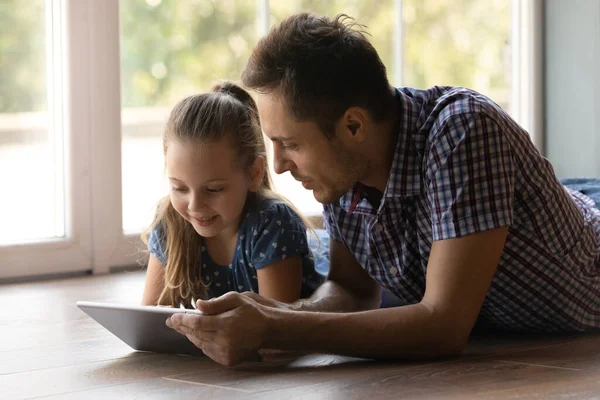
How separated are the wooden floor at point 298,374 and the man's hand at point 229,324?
55mm

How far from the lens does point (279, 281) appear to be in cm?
191

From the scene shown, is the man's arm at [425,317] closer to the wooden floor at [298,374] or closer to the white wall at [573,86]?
the wooden floor at [298,374]

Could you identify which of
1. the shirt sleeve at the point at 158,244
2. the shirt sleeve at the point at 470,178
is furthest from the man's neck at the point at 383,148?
the shirt sleeve at the point at 158,244

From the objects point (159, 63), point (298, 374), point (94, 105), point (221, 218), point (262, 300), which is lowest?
point (298, 374)

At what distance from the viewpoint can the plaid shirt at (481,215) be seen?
5.08ft

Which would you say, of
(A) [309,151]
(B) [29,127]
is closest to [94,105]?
(B) [29,127]

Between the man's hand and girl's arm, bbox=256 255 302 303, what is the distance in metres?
0.37

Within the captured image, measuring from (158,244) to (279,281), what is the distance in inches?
11.7

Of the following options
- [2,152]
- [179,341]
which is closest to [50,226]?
[2,152]

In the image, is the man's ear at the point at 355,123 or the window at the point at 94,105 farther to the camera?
the window at the point at 94,105

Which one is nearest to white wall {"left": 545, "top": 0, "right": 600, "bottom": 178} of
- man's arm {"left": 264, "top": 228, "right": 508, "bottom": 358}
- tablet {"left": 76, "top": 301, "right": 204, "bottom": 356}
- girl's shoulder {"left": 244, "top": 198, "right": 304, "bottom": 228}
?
girl's shoulder {"left": 244, "top": 198, "right": 304, "bottom": 228}

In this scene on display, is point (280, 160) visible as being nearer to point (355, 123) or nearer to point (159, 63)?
point (355, 123)

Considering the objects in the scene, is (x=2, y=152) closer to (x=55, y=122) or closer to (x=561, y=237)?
(x=55, y=122)

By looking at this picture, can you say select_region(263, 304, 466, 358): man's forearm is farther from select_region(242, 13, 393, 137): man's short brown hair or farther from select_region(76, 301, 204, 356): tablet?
select_region(242, 13, 393, 137): man's short brown hair
